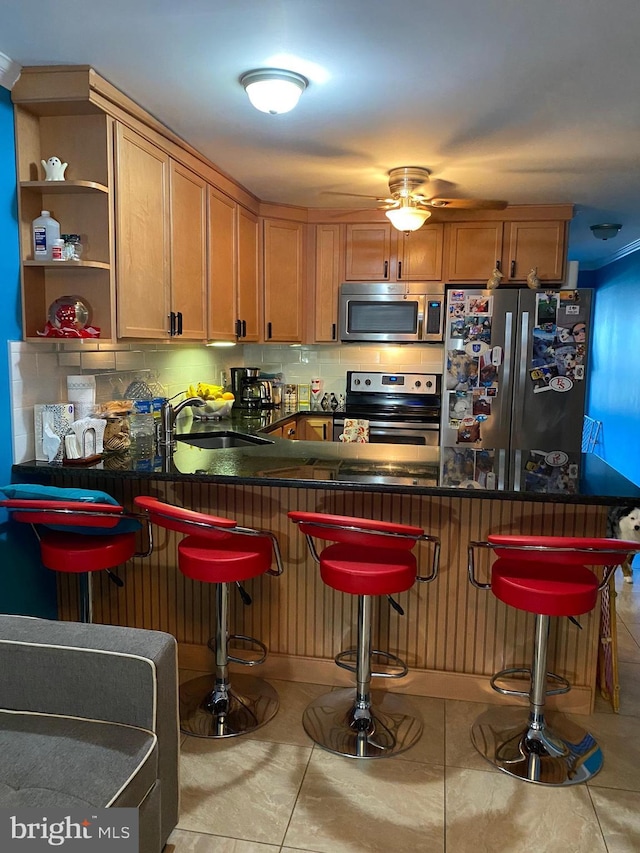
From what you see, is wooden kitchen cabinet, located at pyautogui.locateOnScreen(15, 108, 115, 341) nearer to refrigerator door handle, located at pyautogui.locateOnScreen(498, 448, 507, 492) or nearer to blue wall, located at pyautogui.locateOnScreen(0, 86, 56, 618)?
blue wall, located at pyautogui.locateOnScreen(0, 86, 56, 618)

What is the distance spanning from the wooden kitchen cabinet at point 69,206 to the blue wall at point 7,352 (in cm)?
4

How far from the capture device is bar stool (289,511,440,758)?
2035 millimetres

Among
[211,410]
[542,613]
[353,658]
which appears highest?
[211,410]

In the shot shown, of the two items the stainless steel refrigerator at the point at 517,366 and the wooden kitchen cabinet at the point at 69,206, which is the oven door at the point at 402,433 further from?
the wooden kitchen cabinet at the point at 69,206

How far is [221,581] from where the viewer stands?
2186mm

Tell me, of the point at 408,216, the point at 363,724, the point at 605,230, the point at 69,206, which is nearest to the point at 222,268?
the point at 408,216

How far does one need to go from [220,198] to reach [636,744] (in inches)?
129

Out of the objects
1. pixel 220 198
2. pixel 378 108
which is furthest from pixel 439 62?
pixel 220 198

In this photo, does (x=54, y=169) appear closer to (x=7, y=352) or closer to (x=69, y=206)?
(x=69, y=206)

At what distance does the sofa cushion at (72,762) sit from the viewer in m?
1.37

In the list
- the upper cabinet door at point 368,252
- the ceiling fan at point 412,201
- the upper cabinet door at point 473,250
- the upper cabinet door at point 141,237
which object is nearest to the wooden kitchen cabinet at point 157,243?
the upper cabinet door at point 141,237

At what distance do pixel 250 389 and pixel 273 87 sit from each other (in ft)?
8.43

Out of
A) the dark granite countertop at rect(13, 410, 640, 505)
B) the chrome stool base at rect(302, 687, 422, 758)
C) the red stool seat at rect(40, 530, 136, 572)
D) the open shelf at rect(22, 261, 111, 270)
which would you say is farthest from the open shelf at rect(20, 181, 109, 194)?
the chrome stool base at rect(302, 687, 422, 758)

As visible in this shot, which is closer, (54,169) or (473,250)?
(54,169)
